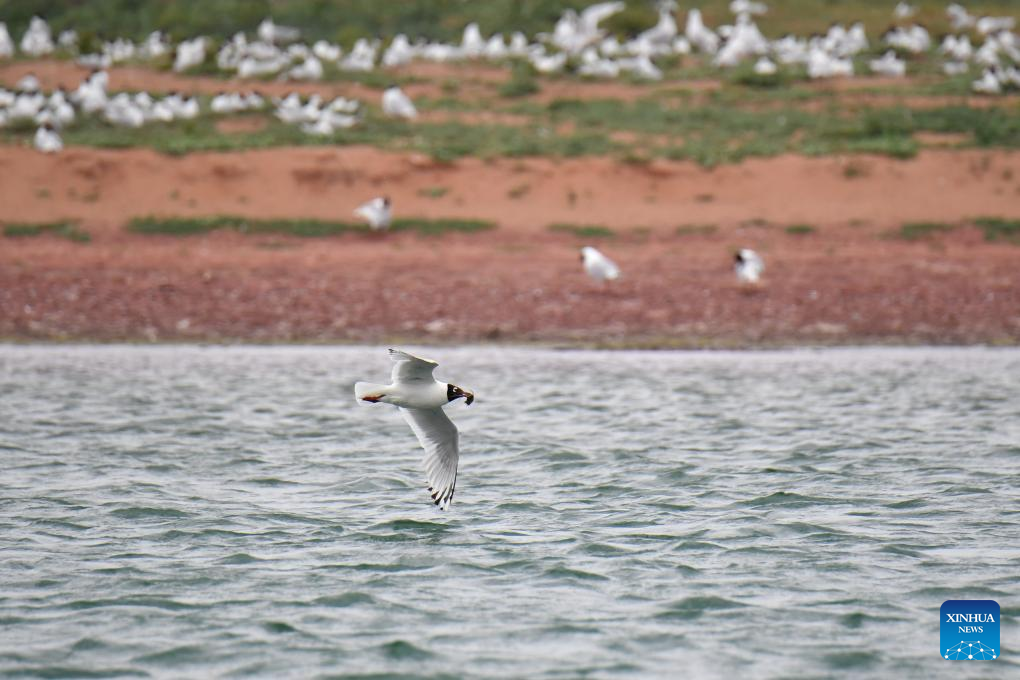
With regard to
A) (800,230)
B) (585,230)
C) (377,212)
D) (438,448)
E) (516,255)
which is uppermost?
(377,212)

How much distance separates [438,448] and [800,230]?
14.0 m

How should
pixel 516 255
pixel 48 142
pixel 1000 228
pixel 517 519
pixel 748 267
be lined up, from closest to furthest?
pixel 517 519
pixel 748 267
pixel 516 255
pixel 1000 228
pixel 48 142

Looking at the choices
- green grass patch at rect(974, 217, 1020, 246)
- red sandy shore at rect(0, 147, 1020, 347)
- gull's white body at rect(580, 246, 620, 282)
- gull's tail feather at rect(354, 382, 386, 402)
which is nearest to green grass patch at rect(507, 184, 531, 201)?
red sandy shore at rect(0, 147, 1020, 347)

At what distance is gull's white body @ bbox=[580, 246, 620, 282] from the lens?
20078mm

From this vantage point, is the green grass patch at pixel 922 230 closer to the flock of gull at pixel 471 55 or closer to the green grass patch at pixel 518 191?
the green grass patch at pixel 518 191

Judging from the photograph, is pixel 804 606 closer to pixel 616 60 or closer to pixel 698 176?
pixel 698 176

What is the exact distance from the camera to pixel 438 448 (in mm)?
10547

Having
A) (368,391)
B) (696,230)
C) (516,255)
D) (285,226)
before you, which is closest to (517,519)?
(368,391)

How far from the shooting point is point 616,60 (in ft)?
121

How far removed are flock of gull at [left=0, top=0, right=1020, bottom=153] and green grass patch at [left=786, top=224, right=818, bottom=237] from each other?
28.9 ft

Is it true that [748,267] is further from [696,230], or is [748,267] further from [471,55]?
[471,55]

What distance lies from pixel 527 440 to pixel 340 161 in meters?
13.0

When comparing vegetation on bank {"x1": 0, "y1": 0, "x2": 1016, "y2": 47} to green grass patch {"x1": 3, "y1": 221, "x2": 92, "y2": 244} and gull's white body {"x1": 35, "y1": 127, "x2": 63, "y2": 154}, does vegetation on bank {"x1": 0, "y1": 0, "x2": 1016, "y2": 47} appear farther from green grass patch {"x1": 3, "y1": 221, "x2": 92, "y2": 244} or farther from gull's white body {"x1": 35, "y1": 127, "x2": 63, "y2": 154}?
green grass patch {"x1": 3, "y1": 221, "x2": 92, "y2": 244}

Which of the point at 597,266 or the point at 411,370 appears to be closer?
the point at 411,370
